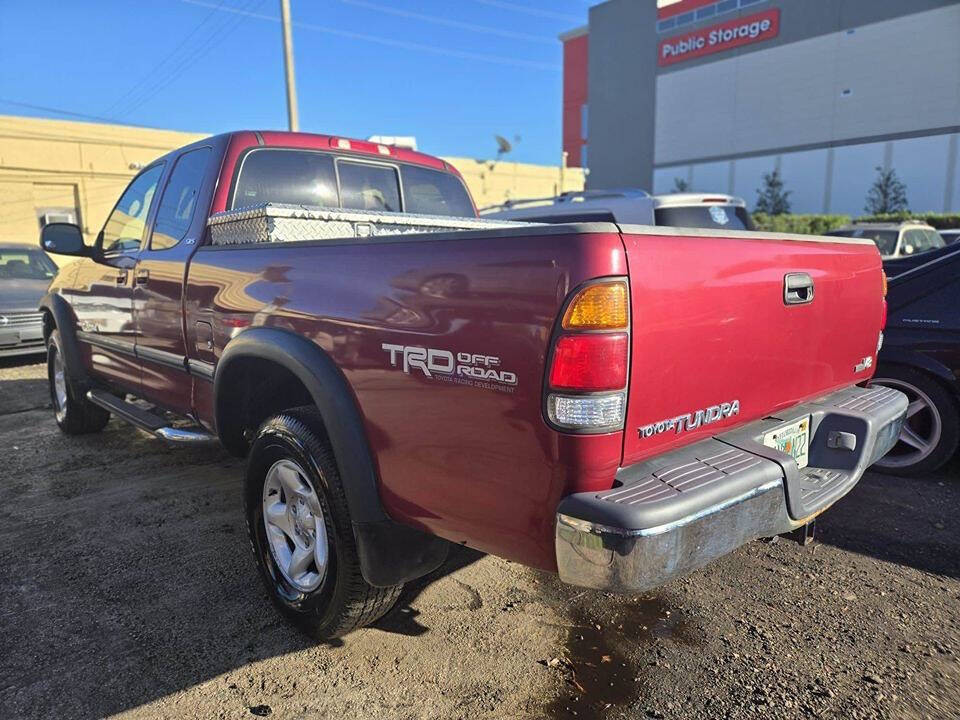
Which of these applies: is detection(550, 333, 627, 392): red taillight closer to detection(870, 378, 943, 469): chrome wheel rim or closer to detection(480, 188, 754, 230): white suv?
detection(870, 378, 943, 469): chrome wheel rim

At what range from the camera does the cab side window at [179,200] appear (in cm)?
365

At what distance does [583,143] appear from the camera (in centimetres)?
4609

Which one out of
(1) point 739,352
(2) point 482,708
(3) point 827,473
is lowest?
(2) point 482,708

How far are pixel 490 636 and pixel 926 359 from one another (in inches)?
134

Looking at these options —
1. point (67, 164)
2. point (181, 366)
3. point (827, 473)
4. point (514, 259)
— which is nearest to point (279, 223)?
point (181, 366)

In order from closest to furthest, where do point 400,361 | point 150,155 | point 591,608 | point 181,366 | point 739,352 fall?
point 400,361 < point 739,352 < point 591,608 < point 181,366 < point 150,155

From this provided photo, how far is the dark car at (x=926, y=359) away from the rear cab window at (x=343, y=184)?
2924mm

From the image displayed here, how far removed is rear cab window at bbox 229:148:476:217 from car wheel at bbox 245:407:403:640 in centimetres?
148

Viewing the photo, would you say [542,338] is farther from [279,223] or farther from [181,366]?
[181,366]

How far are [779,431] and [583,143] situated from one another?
46474mm

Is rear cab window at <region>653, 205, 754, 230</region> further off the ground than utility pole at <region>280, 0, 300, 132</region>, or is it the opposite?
utility pole at <region>280, 0, 300, 132</region>

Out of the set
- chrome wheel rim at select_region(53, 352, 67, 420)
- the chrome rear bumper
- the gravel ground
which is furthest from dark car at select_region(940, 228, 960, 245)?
chrome wheel rim at select_region(53, 352, 67, 420)

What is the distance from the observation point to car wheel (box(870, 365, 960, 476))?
4.26 m

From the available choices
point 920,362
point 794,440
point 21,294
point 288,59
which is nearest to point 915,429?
point 920,362
